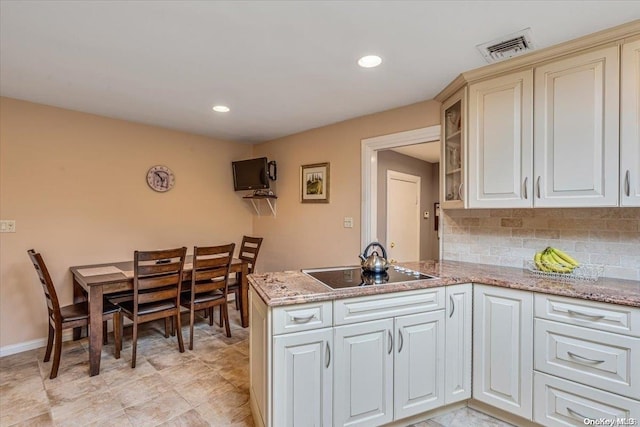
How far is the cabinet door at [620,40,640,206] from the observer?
5.65 feet

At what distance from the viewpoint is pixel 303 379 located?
1.57 meters

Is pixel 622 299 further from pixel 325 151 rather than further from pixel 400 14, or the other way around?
pixel 325 151

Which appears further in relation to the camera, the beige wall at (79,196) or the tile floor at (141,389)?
the beige wall at (79,196)

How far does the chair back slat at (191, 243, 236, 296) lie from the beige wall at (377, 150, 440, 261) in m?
1.92

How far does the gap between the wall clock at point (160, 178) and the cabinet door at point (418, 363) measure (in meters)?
3.20

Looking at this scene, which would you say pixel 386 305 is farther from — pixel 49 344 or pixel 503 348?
pixel 49 344

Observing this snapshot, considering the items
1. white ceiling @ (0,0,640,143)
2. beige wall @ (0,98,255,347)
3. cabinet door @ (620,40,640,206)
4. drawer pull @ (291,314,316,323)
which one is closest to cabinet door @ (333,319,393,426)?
drawer pull @ (291,314,316,323)

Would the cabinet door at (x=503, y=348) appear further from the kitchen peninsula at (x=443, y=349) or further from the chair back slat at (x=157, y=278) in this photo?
the chair back slat at (x=157, y=278)

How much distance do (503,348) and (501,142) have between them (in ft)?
4.31

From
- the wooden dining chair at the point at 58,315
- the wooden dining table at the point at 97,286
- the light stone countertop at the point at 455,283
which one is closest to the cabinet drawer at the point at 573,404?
the light stone countertop at the point at 455,283

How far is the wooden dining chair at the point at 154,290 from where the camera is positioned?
261 centimetres

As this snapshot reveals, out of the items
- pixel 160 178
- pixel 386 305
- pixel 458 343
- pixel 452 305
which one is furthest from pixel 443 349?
pixel 160 178

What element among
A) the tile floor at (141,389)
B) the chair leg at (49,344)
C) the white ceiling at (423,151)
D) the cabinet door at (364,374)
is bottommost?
the tile floor at (141,389)

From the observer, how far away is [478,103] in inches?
90.1
